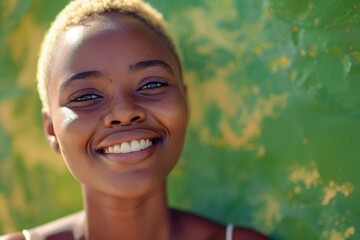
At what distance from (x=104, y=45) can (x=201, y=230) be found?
1.91 feet

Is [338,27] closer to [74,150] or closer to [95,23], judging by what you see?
[95,23]

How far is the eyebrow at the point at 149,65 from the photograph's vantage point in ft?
4.41

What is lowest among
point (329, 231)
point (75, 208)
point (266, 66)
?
point (329, 231)

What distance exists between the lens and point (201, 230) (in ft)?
5.28

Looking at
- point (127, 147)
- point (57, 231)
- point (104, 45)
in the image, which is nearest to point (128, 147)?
point (127, 147)

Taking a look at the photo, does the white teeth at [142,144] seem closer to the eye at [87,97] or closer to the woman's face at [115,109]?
the woman's face at [115,109]

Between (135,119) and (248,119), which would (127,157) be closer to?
(135,119)

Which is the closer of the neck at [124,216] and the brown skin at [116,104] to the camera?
the brown skin at [116,104]

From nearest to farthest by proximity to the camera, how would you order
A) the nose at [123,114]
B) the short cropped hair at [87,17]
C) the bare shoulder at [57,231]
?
the nose at [123,114] → the short cropped hair at [87,17] → the bare shoulder at [57,231]

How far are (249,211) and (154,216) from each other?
0.29 metres

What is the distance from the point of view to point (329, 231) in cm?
149

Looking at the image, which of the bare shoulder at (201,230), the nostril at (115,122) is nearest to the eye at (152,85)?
the nostril at (115,122)

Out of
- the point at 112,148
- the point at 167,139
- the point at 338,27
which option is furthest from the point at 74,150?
the point at 338,27

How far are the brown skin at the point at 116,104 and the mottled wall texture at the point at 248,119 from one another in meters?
0.29
